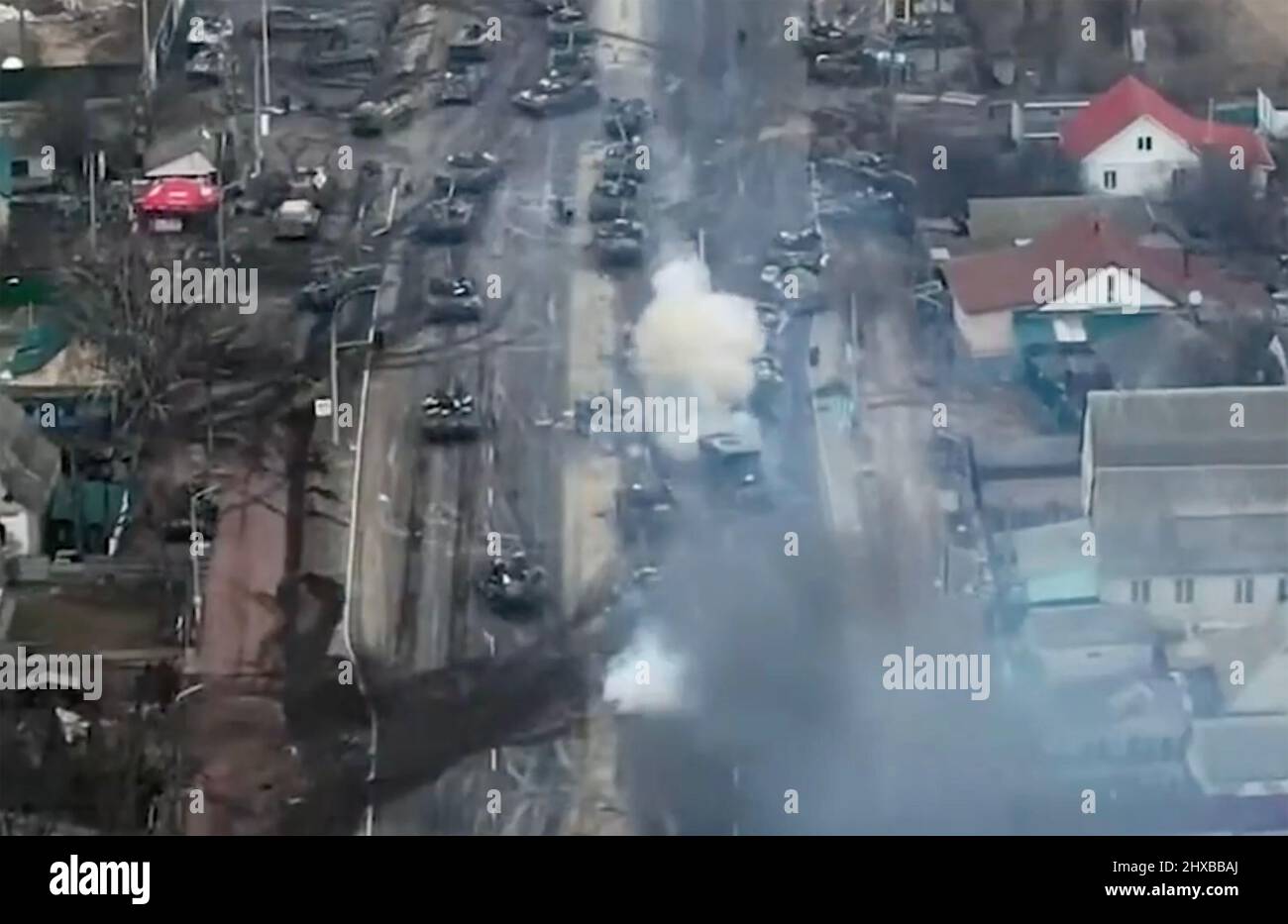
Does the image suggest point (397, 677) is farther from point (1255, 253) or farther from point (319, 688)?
point (1255, 253)

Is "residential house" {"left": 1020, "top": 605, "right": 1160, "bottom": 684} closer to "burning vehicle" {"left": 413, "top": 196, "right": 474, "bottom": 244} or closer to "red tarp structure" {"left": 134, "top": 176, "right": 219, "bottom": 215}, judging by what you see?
"burning vehicle" {"left": 413, "top": 196, "right": 474, "bottom": 244}

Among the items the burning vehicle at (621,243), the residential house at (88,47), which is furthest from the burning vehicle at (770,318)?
the residential house at (88,47)

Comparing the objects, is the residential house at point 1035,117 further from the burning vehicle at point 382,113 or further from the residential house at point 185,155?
the residential house at point 185,155

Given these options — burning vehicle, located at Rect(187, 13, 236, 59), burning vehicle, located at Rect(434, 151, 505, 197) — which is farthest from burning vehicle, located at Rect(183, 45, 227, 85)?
burning vehicle, located at Rect(434, 151, 505, 197)

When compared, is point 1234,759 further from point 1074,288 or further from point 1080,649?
point 1074,288
